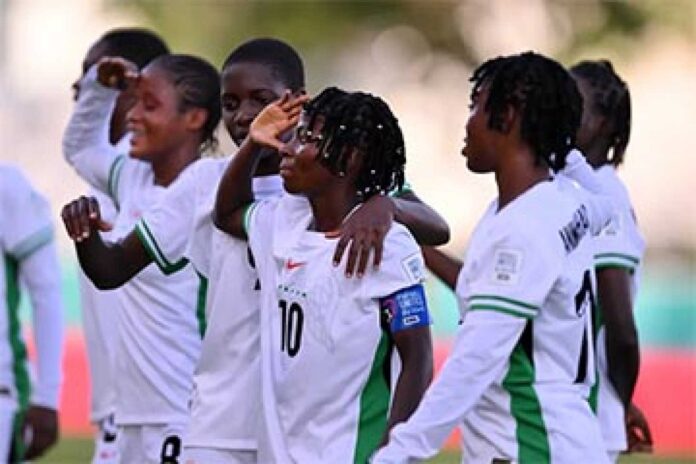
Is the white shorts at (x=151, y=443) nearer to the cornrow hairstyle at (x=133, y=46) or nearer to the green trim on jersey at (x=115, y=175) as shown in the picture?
the green trim on jersey at (x=115, y=175)

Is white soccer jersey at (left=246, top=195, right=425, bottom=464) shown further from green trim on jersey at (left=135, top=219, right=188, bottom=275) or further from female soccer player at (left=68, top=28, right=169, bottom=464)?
female soccer player at (left=68, top=28, right=169, bottom=464)

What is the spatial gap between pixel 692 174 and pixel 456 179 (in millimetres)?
2888

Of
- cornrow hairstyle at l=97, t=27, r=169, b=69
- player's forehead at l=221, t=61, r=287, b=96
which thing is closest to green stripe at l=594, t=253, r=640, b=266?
player's forehead at l=221, t=61, r=287, b=96

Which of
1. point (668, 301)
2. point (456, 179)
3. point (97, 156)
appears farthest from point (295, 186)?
point (456, 179)

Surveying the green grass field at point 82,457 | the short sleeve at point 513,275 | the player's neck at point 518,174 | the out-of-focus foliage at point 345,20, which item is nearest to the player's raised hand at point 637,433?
the player's neck at point 518,174

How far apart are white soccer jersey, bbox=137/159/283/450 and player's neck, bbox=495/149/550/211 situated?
107cm

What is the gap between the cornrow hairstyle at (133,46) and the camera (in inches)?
379

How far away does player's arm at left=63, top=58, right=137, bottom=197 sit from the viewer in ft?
29.5

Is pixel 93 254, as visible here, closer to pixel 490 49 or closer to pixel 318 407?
pixel 318 407

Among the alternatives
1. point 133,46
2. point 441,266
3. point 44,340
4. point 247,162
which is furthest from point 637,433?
point 133,46

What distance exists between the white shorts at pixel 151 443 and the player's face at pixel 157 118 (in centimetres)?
101

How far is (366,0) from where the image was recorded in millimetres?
31547

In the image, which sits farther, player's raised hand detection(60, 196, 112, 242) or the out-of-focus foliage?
the out-of-focus foliage

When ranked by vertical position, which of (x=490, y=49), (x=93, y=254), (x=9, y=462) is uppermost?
(x=490, y=49)
